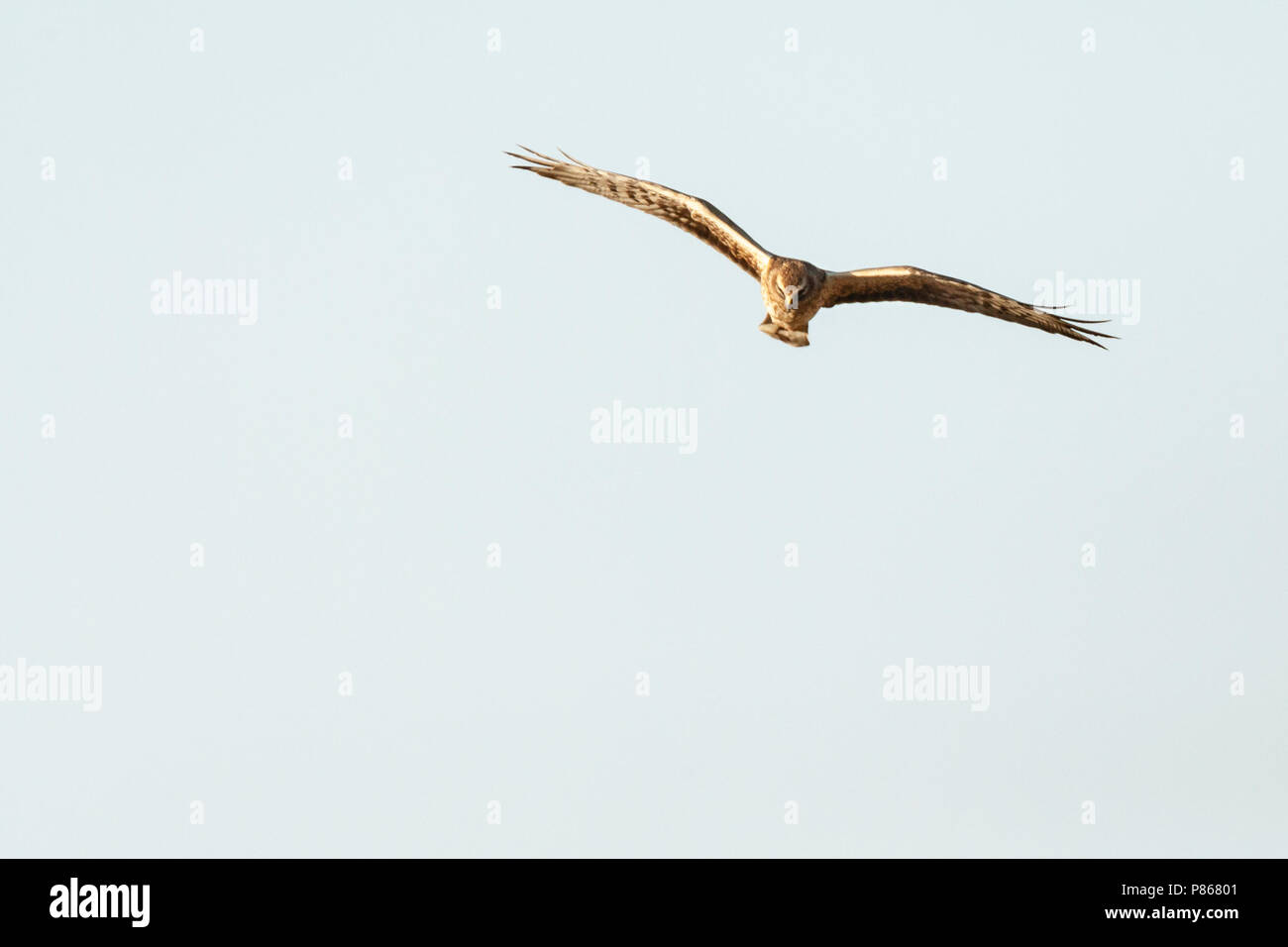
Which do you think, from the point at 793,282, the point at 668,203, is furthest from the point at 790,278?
the point at 668,203

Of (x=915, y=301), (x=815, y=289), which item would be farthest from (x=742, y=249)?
(x=915, y=301)

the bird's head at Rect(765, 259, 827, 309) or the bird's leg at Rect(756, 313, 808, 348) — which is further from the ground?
the bird's head at Rect(765, 259, 827, 309)

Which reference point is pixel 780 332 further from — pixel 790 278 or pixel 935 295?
pixel 935 295

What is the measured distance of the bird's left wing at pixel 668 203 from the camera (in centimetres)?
1945

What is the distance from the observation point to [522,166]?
20.4 m

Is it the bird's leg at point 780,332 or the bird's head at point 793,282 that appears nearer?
the bird's head at point 793,282

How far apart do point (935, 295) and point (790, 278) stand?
227cm

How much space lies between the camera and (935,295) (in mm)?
20250

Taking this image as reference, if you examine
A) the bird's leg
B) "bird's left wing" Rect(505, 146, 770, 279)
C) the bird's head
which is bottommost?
the bird's leg

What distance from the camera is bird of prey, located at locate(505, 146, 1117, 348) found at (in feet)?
62.6

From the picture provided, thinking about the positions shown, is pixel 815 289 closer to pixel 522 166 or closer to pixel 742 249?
pixel 742 249

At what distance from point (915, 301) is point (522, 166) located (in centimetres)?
494
